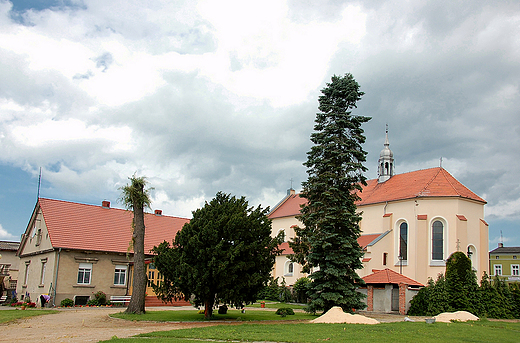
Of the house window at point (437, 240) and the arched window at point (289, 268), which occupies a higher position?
the house window at point (437, 240)

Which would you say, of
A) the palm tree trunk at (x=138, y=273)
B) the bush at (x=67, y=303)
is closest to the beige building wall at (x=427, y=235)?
the palm tree trunk at (x=138, y=273)

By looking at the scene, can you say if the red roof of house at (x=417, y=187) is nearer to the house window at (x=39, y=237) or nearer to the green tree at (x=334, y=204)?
the green tree at (x=334, y=204)

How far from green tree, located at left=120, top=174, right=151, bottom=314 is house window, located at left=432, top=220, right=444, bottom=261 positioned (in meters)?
24.5

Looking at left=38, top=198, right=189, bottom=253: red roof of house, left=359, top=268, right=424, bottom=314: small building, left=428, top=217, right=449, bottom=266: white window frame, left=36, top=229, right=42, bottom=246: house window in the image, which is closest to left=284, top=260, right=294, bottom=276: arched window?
left=38, top=198, right=189, bottom=253: red roof of house

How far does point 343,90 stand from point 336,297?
12215 millimetres

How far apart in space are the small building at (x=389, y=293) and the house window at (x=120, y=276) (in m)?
18.7

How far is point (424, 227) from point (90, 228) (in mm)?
27812

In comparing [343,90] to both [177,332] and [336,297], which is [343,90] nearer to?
[336,297]

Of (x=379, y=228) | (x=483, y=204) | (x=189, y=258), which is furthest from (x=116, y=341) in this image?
(x=483, y=204)

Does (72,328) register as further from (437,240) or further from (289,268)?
(289,268)

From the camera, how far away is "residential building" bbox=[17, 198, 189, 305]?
2988 cm

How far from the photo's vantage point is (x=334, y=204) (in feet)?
79.0

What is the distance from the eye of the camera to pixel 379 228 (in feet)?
130

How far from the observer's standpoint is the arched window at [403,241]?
36812 mm
